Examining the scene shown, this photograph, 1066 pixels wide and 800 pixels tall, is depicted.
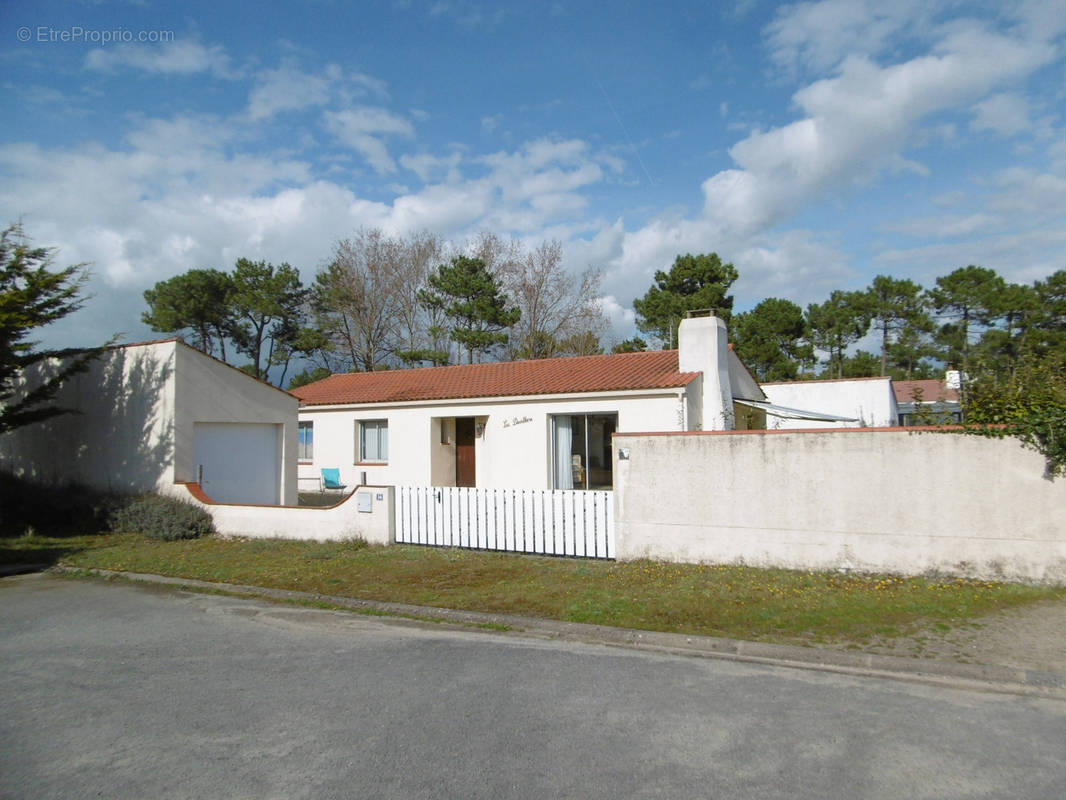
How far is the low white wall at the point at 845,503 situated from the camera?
8.12 m

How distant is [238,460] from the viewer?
15.4 metres

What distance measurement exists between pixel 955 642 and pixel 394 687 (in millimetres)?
4959

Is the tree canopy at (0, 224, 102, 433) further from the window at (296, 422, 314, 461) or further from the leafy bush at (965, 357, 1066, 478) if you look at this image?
the leafy bush at (965, 357, 1066, 478)

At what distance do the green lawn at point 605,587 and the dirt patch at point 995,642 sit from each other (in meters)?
0.20

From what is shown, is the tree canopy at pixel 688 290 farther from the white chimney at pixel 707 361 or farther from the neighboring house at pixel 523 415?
the white chimney at pixel 707 361

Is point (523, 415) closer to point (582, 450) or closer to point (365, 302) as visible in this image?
point (582, 450)

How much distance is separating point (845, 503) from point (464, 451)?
12141 mm

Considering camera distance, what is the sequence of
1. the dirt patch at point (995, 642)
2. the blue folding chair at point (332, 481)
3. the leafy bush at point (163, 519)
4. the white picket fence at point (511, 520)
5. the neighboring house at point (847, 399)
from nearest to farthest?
the dirt patch at point (995, 642)
the white picket fence at point (511, 520)
the leafy bush at point (163, 519)
the blue folding chair at point (332, 481)
the neighboring house at point (847, 399)

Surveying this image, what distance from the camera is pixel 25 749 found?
434 centimetres

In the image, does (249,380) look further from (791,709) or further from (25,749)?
(791,709)

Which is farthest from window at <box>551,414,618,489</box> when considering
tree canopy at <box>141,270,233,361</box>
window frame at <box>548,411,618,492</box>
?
tree canopy at <box>141,270,233,361</box>

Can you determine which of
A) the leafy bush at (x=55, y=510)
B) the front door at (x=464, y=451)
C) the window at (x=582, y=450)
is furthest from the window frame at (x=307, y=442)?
the window at (x=582, y=450)

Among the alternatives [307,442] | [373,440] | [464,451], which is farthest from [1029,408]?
[307,442]

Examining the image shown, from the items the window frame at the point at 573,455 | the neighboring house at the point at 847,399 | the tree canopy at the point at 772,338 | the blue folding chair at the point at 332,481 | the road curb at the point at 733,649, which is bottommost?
the road curb at the point at 733,649
